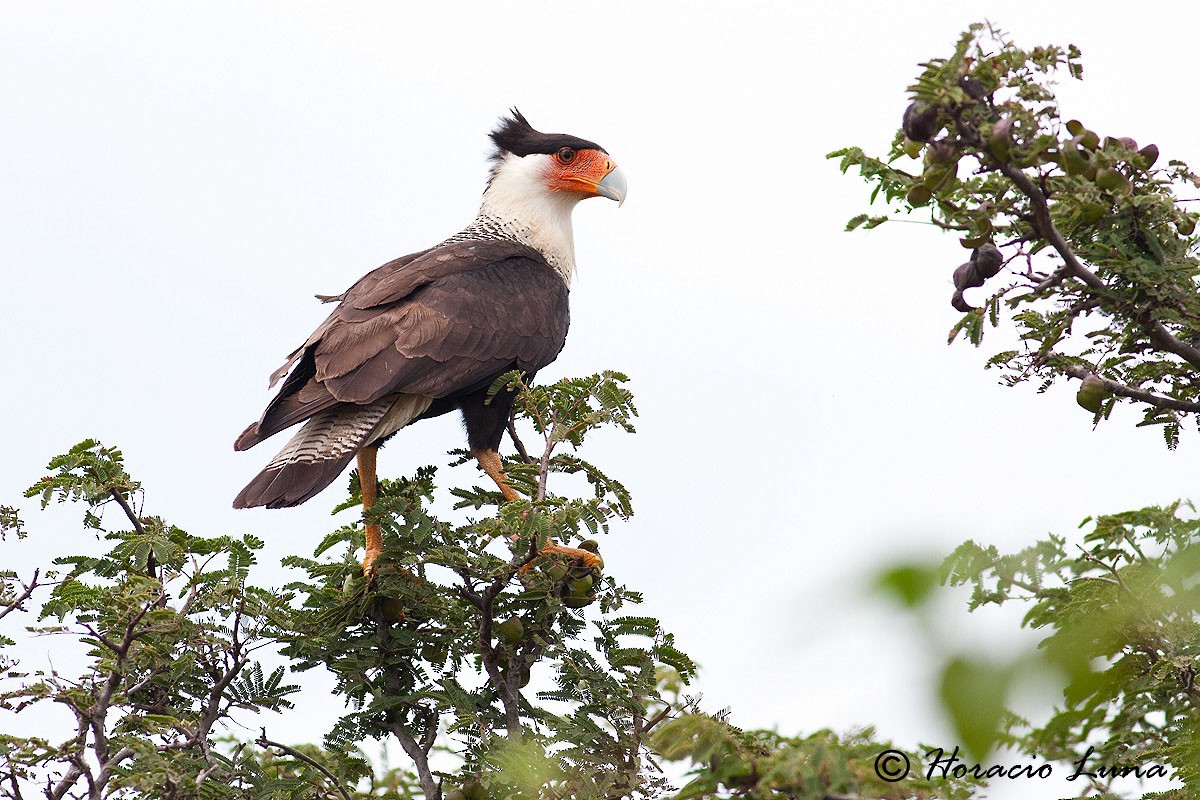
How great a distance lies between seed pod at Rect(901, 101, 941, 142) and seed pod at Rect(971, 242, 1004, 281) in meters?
0.38

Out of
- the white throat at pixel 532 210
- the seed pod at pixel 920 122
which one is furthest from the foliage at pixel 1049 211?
the white throat at pixel 532 210

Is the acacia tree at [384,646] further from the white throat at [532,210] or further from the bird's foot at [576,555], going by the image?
the white throat at [532,210]

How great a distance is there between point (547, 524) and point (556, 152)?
3.83 metres

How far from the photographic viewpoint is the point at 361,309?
5.50 meters

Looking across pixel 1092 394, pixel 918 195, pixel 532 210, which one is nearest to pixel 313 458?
pixel 532 210

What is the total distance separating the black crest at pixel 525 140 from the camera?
23.5 feet

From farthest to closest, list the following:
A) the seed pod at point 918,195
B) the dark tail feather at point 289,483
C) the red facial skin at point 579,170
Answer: the red facial skin at point 579,170 < the dark tail feather at point 289,483 < the seed pod at point 918,195

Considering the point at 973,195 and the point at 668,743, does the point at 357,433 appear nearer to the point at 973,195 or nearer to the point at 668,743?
the point at 973,195

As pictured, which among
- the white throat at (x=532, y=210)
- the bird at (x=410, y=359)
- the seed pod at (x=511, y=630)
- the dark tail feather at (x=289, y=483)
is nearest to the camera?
the seed pod at (x=511, y=630)

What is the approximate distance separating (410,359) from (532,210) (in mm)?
2036

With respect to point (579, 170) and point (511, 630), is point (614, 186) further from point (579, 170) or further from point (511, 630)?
point (511, 630)

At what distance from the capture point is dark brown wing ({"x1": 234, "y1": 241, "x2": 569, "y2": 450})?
5.13 meters

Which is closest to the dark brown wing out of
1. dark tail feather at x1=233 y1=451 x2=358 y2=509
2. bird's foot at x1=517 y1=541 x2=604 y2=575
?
dark tail feather at x1=233 y1=451 x2=358 y2=509

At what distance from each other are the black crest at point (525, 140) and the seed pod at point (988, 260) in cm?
440
